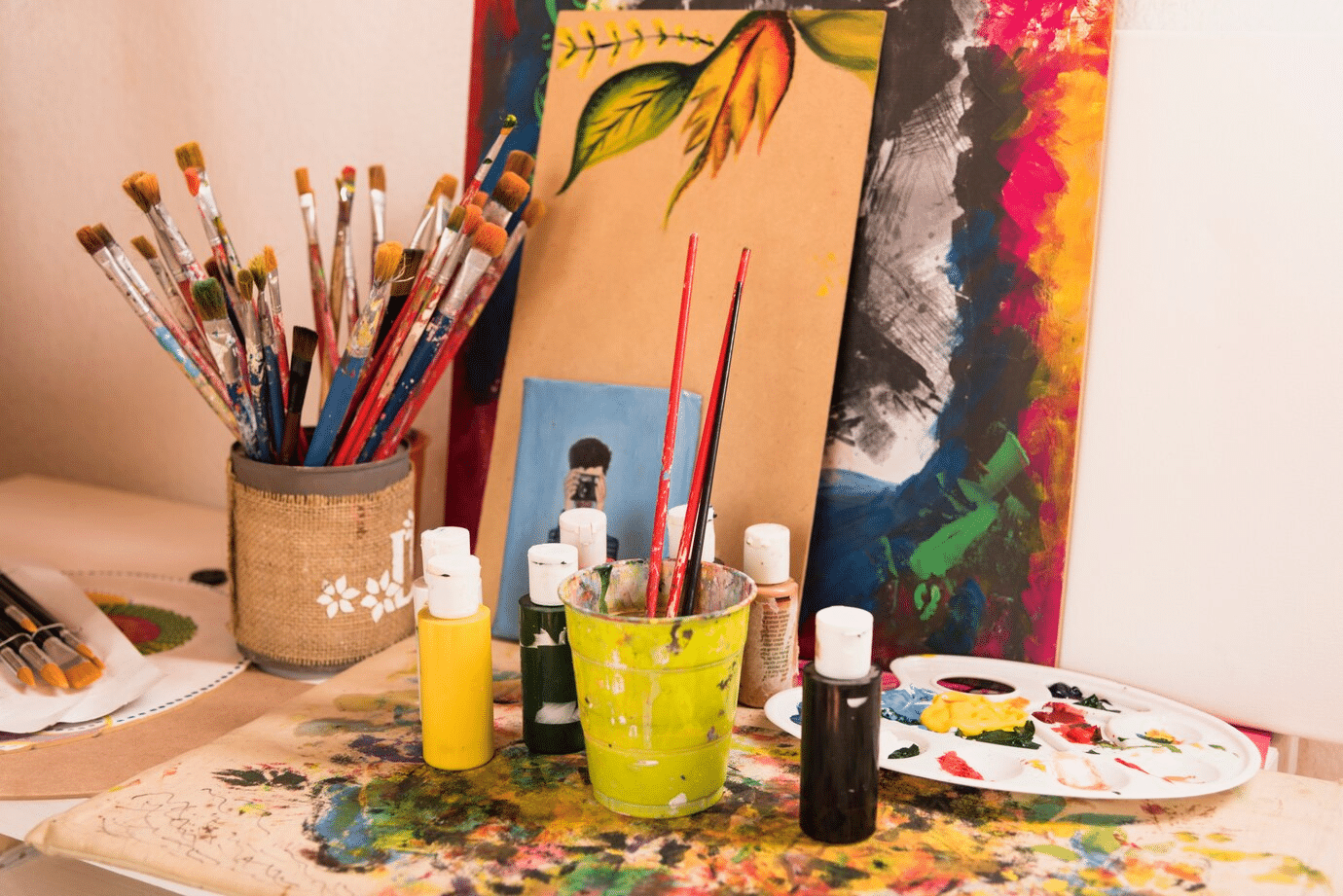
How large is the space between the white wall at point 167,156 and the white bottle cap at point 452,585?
34 centimetres

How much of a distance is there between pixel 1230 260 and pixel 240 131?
0.81 m

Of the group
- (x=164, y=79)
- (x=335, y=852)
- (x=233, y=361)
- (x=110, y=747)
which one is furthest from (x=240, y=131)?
(x=335, y=852)

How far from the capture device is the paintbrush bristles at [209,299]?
74 cm

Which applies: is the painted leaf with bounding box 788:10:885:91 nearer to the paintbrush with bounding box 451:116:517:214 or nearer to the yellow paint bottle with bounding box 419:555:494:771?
the paintbrush with bounding box 451:116:517:214

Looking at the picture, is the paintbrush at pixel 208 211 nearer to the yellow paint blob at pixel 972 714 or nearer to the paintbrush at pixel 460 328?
the paintbrush at pixel 460 328

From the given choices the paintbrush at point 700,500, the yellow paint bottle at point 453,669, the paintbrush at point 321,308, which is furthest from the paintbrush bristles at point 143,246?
the paintbrush at point 700,500

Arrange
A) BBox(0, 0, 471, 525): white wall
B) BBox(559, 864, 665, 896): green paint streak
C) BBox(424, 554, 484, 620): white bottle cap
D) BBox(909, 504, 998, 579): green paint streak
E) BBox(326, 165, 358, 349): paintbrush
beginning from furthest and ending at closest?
1. BBox(0, 0, 471, 525): white wall
2. BBox(326, 165, 358, 349): paintbrush
3. BBox(909, 504, 998, 579): green paint streak
4. BBox(424, 554, 484, 620): white bottle cap
5. BBox(559, 864, 665, 896): green paint streak

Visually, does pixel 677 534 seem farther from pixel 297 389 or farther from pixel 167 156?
pixel 167 156

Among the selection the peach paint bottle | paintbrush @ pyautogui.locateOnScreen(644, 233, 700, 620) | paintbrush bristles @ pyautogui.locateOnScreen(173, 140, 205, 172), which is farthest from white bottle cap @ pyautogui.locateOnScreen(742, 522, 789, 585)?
paintbrush bristles @ pyautogui.locateOnScreen(173, 140, 205, 172)

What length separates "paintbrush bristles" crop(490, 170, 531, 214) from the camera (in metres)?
0.79

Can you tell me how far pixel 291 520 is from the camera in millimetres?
805

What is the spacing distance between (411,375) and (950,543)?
1.23 ft

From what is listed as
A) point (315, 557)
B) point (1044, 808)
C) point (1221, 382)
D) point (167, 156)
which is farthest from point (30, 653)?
point (1221, 382)

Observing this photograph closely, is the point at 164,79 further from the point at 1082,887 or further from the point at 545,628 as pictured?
the point at 1082,887
